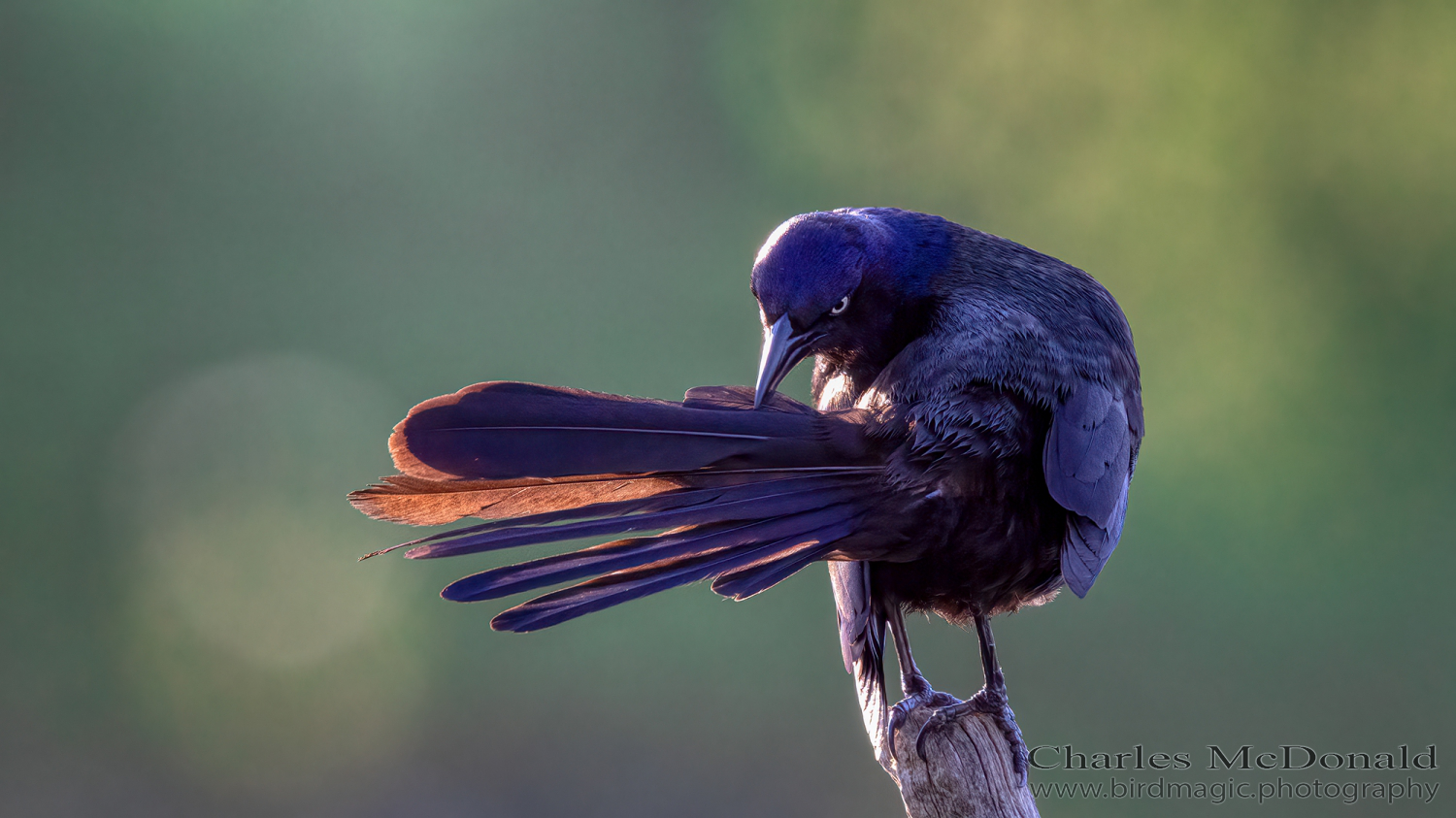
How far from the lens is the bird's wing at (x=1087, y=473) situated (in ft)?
4.11

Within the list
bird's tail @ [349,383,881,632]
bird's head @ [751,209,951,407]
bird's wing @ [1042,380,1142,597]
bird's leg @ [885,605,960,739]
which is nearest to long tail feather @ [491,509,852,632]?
bird's tail @ [349,383,881,632]

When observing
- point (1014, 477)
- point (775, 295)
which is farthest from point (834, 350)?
point (1014, 477)

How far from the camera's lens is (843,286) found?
135 centimetres

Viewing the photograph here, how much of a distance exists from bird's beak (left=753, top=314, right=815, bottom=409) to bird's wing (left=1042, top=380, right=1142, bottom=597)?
340 mm

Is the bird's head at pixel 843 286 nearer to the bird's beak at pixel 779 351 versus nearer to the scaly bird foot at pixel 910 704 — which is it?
the bird's beak at pixel 779 351

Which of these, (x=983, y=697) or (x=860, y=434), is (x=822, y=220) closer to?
(x=860, y=434)

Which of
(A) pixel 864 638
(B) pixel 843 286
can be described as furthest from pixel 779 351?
(A) pixel 864 638

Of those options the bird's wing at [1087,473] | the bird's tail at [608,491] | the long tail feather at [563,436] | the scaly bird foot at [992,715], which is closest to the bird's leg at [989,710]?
the scaly bird foot at [992,715]

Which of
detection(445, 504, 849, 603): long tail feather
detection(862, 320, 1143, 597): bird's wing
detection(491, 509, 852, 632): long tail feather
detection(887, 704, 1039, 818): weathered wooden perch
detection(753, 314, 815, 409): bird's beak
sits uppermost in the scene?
detection(753, 314, 815, 409): bird's beak

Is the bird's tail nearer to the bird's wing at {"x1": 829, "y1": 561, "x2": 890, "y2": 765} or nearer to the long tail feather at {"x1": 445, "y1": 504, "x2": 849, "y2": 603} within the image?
the long tail feather at {"x1": 445, "y1": 504, "x2": 849, "y2": 603}

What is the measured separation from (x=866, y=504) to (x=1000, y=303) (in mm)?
392

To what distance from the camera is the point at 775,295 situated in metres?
1.33

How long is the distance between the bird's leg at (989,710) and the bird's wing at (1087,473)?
0.77ft

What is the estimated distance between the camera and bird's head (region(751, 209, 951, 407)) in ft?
4.36
